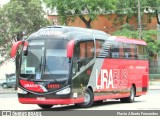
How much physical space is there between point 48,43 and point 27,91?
2.12 metres

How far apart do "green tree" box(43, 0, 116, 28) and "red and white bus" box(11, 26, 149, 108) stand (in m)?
36.8

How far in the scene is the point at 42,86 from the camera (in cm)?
1961

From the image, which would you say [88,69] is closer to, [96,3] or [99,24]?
[96,3]

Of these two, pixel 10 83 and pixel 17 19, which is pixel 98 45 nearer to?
pixel 17 19

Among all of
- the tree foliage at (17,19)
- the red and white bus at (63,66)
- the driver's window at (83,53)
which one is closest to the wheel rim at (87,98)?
the red and white bus at (63,66)

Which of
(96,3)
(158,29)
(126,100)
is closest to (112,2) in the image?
(96,3)

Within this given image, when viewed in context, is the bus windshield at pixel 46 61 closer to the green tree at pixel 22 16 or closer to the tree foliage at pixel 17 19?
the green tree at pixel 22 16

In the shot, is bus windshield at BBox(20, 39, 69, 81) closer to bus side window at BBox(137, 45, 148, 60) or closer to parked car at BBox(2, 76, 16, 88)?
bus side window at BBox(137, 45, 148, 60)

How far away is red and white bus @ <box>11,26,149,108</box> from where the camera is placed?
64.2 feet

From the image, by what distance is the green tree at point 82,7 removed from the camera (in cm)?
6012

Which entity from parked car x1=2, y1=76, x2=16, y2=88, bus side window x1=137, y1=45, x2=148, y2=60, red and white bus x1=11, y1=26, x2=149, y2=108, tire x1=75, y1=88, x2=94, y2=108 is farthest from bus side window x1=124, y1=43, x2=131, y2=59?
parked car x1=2, y1=76, x2=16, y2=88

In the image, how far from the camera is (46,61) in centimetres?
1978

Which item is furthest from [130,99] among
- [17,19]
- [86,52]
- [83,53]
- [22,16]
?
[17,19]

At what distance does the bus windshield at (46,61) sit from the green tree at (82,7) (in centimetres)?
3966
